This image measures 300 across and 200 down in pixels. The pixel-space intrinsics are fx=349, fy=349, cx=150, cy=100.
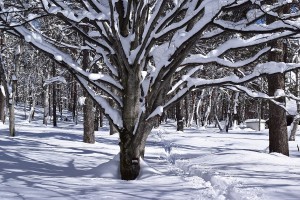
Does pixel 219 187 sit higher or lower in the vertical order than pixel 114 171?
lower

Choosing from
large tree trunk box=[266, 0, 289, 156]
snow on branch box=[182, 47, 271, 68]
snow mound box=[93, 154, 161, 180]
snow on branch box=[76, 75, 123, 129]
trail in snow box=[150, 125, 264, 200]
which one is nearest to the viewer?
trail in snow box=[150, 125, 264, 200]

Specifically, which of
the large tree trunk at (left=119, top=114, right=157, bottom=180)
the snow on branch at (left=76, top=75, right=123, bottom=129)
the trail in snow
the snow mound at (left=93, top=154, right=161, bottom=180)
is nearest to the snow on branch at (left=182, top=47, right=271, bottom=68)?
the large tree trunk at (left=119, top=114, right=157, bottom=180)

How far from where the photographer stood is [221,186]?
5.50 meters

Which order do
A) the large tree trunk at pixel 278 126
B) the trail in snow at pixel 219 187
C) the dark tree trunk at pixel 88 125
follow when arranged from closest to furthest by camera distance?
the trail in snow at pixel 219 187
the large tree trunk at pixel 278 126
the dark tree trunk at pixel 88 125

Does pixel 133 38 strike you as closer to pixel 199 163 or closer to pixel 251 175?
pixel 251 175

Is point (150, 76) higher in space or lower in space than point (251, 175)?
higher

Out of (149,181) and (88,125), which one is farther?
(88,125)

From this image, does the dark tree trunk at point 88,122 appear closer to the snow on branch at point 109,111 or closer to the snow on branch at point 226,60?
the snow on branch at point 109,111

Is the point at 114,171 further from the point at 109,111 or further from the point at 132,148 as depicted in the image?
the point at 109,111

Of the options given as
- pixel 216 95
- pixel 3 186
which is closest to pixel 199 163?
pixel 3 186

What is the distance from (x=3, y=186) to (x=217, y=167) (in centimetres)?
435

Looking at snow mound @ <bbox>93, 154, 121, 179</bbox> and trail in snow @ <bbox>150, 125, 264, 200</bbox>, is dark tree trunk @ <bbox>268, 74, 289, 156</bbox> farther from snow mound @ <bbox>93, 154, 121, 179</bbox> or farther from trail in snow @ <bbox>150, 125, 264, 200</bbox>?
snow mound @ <bbox>93, 154, 121, 179</bbox>

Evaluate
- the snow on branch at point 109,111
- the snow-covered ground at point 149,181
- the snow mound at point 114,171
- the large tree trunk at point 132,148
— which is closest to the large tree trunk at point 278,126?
the snow-covered ground at point 149,181

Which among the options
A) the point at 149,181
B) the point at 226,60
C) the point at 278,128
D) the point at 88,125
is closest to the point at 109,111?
the point at 149,181
